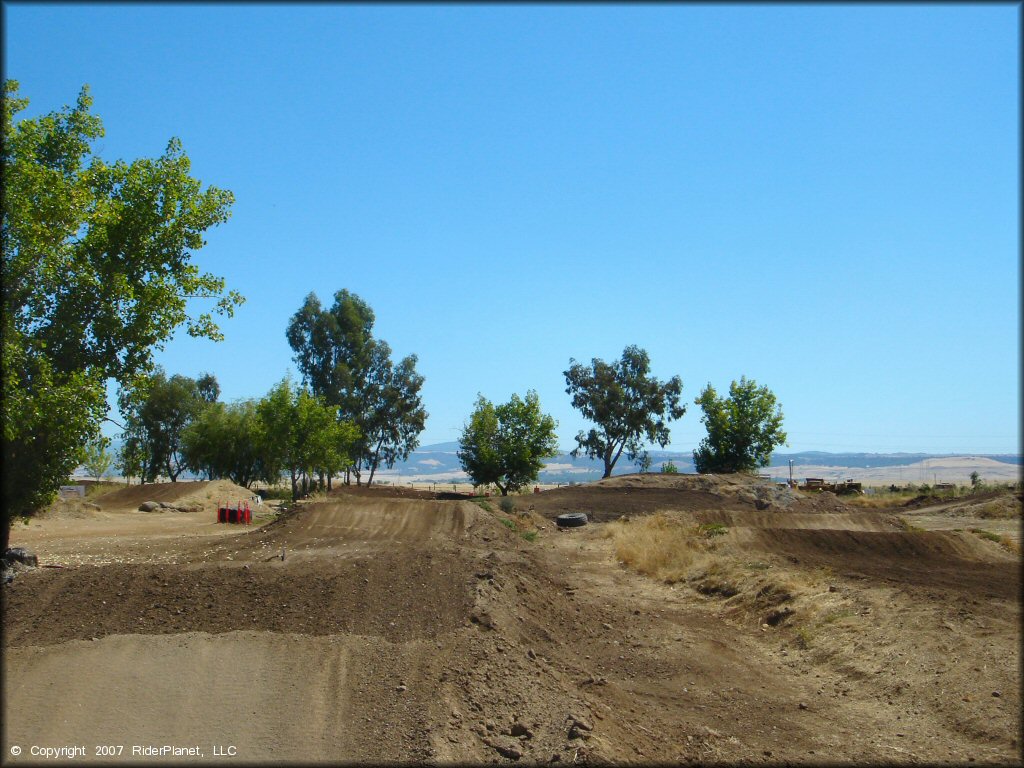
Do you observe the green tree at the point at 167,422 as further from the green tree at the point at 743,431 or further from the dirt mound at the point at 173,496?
the green tree at the point at 743,431

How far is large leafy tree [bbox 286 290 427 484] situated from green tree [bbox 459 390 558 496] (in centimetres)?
1537

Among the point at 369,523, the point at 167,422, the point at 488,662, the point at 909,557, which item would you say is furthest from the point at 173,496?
the point at 488,662

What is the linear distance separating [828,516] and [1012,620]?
21.5 metres

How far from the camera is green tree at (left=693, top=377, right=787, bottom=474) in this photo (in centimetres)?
5753

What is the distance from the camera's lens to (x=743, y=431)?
189 feet

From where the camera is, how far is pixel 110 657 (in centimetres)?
843

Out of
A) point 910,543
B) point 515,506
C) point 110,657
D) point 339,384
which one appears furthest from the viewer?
point 339,384

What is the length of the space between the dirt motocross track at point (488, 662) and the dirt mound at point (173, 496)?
23.8 meters

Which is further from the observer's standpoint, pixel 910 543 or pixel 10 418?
pixel 910 543

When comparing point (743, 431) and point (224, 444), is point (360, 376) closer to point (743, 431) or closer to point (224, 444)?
point (224, 444)

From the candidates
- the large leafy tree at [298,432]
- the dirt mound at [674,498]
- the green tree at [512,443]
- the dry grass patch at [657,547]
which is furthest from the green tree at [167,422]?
the dry grass patch at [657,547]

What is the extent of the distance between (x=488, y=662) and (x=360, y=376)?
55.6 metres

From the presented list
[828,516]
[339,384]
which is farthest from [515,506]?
[339,384]

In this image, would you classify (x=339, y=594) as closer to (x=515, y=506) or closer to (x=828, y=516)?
(x=515, y=506)
